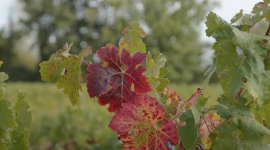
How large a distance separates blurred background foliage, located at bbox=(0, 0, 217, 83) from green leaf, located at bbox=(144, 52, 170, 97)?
1001 inches

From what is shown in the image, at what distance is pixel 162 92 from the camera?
911 millimetres

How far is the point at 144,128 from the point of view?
76 centimetres

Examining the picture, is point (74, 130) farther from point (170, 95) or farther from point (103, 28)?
point (103, 28)

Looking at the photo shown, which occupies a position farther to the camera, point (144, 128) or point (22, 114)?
point (22, 114)

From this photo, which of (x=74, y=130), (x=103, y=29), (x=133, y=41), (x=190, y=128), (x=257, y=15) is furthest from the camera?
(x=103, y=29)

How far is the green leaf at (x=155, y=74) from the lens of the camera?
88 cm

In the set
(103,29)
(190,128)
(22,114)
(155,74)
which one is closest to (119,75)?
(155,74)

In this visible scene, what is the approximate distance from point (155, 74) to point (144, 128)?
18cm

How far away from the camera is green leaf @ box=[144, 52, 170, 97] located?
2.88 feet

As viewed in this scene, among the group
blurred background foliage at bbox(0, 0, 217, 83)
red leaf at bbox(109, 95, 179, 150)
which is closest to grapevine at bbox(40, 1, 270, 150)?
Result: red leaf at bbox(109, 95, 179, 150)

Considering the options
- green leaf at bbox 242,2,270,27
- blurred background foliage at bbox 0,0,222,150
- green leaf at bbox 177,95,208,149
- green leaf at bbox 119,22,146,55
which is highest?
blurred background foliage at bbox 0,0,222,150

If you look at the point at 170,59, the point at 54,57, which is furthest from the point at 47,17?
the point at 54,57

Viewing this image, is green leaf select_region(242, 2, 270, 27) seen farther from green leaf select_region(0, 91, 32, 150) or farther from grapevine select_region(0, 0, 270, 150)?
green leaf select_region(0, 91, 32, 150)

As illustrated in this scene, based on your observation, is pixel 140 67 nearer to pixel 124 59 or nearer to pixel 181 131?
pixel 124 59
